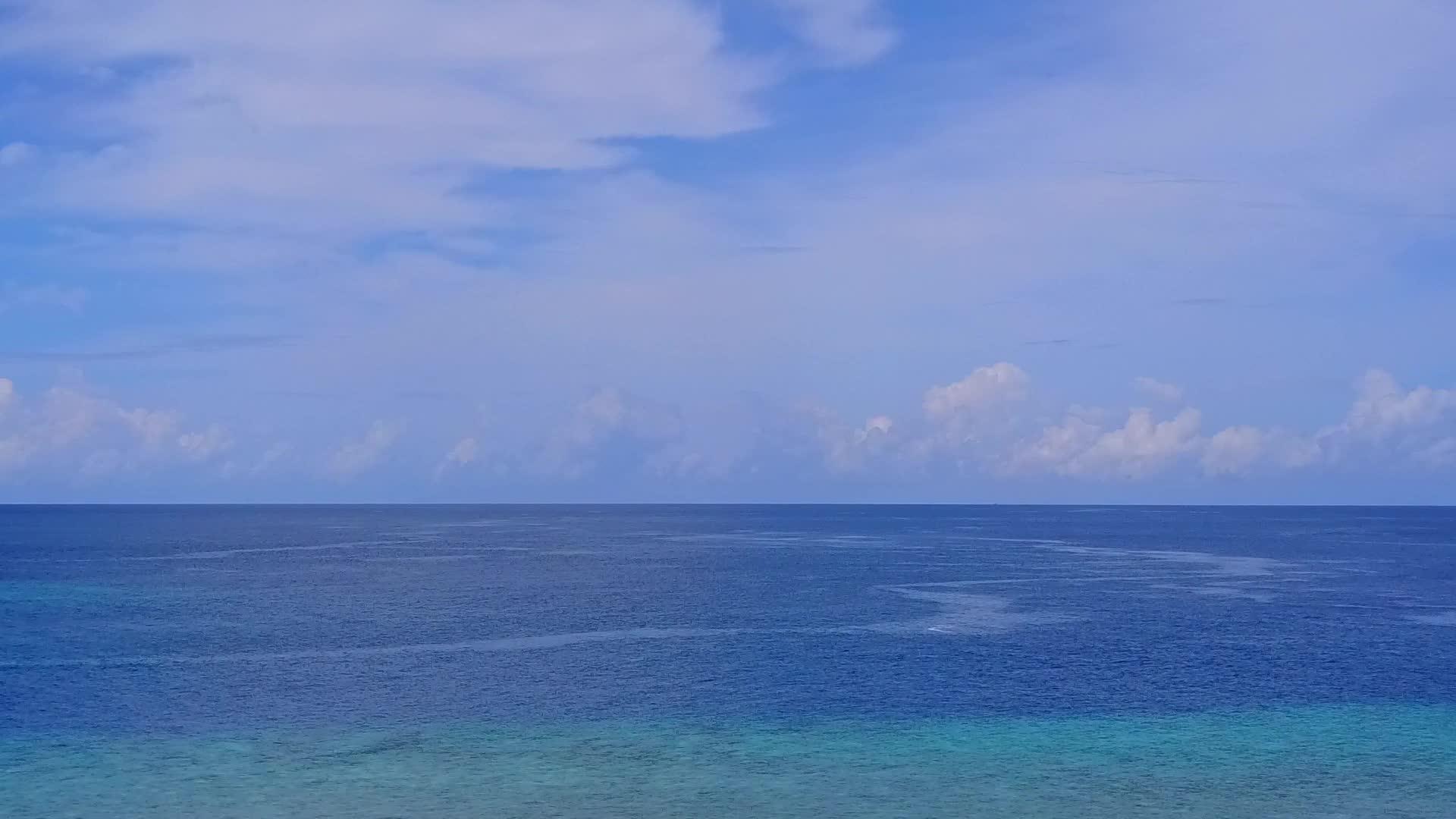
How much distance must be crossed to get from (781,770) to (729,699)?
1119 centimetres

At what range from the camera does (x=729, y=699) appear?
50.0 meters

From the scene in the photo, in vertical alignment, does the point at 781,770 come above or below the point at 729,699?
below

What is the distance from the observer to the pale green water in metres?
35.0

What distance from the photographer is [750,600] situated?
87.8 m

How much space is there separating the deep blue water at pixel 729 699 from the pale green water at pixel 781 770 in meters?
0.14

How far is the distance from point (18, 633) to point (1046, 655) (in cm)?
5690

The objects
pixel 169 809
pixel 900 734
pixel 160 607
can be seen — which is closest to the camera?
pixel 169 809

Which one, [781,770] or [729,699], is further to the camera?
[729,699]

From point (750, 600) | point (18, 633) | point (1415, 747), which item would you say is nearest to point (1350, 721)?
point (1415, 747)

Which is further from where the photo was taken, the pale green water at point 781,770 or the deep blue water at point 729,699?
the deep blue water at point 729,699

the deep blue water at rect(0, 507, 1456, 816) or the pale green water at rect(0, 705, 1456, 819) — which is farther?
the deep blue water at rect(0, 507, 1456, 816)

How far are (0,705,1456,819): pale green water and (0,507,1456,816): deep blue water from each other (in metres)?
0.14

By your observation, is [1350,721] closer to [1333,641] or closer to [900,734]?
[900,734]

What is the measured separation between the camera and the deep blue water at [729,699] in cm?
3656
